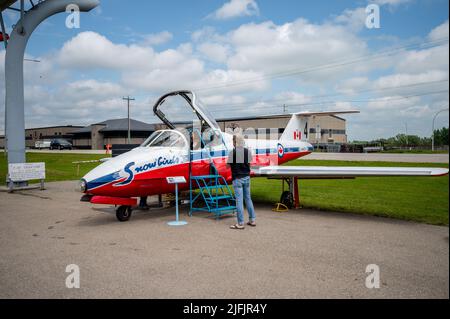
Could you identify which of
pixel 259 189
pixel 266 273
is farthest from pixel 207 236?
pixel 259 189

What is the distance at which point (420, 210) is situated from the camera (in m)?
9.39

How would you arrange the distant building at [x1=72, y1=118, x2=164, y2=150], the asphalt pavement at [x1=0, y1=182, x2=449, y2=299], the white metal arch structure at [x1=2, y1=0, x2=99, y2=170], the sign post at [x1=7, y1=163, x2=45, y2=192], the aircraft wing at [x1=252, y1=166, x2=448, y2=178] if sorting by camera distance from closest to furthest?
the asphalt pavement at [x1=0, y1=182, x2=449, y2=299]
the aircraft wing at [x1=252, y1=166, x2=448, y2=178]
the sign post at [x1=7, y1=163, x2=45, y2=192]
the white metal arch structure at [x1=2, y1=0, x2=99, y2=170]
the distant building at [x1=72, y1=118, x2=164, y2=150]

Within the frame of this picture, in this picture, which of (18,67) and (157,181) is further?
(18,67)

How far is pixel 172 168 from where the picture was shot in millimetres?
8656

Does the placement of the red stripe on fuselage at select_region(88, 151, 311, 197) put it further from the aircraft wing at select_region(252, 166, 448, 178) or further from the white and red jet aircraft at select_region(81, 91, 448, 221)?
the aircraft wing at select_region(252, 166, 448, 178)

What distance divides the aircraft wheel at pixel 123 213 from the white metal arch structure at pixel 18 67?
9.03 meters

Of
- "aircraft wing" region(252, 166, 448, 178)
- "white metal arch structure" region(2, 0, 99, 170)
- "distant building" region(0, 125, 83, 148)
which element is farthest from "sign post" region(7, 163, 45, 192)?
"distant building" region(0, 125, 83, 148)

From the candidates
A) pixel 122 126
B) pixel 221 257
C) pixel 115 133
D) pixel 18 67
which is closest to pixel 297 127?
pixel 221 257

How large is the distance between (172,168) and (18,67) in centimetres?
1089

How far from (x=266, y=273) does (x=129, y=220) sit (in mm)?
4982

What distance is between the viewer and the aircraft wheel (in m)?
8.52

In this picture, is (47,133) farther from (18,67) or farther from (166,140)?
(166,140)

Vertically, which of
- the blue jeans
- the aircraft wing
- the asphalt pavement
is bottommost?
the asphalt pavement
